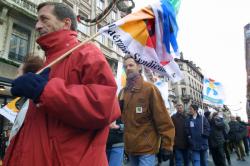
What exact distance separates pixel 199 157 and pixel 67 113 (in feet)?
19.9

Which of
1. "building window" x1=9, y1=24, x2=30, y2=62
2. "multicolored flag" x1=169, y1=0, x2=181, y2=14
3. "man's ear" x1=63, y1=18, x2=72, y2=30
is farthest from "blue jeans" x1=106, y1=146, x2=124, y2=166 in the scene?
"building window" x1=9, y1=24, x2=30, y2=62

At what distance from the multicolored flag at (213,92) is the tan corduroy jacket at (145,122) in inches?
287

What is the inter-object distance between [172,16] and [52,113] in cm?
214

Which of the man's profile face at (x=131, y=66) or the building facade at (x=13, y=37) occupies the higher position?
the building facade at (x=13, y=37)

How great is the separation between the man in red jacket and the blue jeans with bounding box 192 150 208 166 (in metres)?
5.56

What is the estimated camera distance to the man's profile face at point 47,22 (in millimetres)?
1808

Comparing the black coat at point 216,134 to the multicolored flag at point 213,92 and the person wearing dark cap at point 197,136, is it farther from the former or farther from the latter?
the multicolored flag at point 213,92

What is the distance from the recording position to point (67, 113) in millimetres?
1370

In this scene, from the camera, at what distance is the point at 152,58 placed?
310 centimetres

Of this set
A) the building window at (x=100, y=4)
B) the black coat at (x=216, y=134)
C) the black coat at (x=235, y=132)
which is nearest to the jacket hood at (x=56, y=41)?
the black coat at (x=216, y=134)

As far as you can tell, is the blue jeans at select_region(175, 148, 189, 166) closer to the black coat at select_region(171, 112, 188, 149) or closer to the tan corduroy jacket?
the black coat at select_region(171, 112, 188, 149)

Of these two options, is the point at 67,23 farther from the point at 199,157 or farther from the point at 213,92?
the point at 213,92

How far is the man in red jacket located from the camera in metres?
1.37

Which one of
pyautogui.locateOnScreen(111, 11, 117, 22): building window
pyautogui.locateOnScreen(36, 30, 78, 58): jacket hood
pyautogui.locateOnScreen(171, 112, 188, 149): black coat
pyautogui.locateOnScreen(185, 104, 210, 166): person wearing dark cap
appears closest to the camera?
pyautogui.locateOnScreen(36, 30, 78, 58): jacket hood
